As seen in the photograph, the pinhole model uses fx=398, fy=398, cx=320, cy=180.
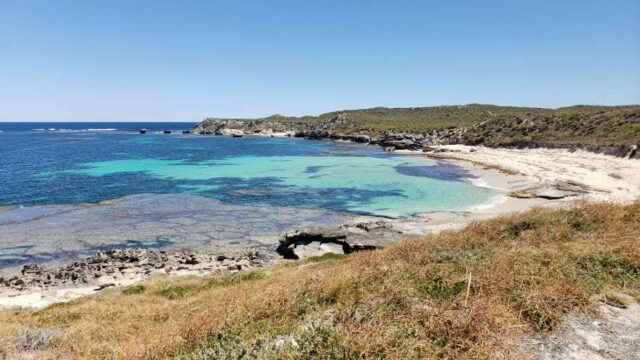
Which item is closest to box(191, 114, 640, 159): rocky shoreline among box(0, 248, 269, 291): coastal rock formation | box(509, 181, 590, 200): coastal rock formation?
box(509, 181, 590, 200): coastal rock formation

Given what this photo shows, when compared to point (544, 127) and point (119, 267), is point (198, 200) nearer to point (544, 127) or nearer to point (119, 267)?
point (119, 267)

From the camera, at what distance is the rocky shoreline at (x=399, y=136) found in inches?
2475

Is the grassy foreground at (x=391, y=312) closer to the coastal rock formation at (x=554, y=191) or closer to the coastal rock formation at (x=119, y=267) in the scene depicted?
the coastal rock formation at (x=119, y=267)

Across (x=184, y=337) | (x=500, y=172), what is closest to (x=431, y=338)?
(x=184, y=337)

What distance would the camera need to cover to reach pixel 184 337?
8375mm

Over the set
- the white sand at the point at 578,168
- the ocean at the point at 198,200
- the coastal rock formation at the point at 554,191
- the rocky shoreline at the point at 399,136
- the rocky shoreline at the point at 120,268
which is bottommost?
the rocky shoreline at the point at 120,268

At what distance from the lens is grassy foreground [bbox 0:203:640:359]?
263 inches

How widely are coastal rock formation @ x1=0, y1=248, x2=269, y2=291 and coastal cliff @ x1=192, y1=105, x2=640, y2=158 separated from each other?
55.6 metres

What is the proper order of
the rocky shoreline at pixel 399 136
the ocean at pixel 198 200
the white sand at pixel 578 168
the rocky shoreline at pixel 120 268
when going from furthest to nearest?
the rocky shoreline at pixel 399 136 → the white sand at pixel 578 168 → the ocean at pixel 198 200 → the rocky shoreline at pixel 120 268

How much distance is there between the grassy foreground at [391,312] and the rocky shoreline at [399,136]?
54222 mm

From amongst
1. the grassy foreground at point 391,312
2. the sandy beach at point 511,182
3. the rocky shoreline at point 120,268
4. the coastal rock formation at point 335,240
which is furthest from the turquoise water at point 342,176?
the grassy foreground at point 391,312

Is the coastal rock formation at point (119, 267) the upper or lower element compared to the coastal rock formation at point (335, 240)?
lower

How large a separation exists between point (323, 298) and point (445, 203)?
3289 centimetres

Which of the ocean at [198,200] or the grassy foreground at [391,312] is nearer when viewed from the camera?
the grassy foreground at [391,312]
